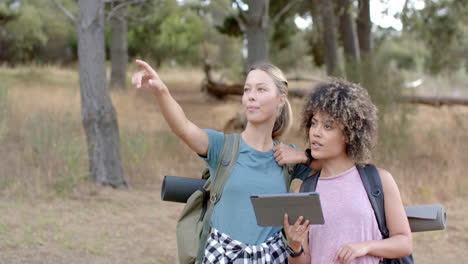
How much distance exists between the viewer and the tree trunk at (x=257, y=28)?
789 centimetres

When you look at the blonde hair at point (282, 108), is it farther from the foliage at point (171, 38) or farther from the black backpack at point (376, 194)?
the foliage at point (171, 38)

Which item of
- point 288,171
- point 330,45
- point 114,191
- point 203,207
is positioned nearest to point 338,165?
point 288,171

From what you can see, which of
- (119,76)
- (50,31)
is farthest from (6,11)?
(50,31)

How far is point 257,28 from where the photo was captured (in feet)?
26.7

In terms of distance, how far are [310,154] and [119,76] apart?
13419mm

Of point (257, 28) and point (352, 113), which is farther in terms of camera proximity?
point (257, 28)

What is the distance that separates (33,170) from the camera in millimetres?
7180

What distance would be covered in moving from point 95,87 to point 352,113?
4.92 metres

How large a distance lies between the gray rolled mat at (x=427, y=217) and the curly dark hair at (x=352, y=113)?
1.06 feet

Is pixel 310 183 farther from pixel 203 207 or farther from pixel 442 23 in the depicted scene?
pixel 442 23

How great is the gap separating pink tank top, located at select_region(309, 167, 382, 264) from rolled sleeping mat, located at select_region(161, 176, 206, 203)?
2.11ft

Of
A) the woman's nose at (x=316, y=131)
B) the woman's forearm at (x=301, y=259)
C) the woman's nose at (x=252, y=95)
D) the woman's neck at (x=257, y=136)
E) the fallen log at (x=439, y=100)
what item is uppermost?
the woman's nose at (x=252, y=95)

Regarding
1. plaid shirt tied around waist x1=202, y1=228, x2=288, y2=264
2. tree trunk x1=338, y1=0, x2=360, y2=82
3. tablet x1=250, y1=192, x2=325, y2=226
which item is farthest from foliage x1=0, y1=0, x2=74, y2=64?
tablet x1=250, y1=192, x2=325, y2=226

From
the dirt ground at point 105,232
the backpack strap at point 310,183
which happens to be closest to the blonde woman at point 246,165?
the backpack strap at point 310,183
